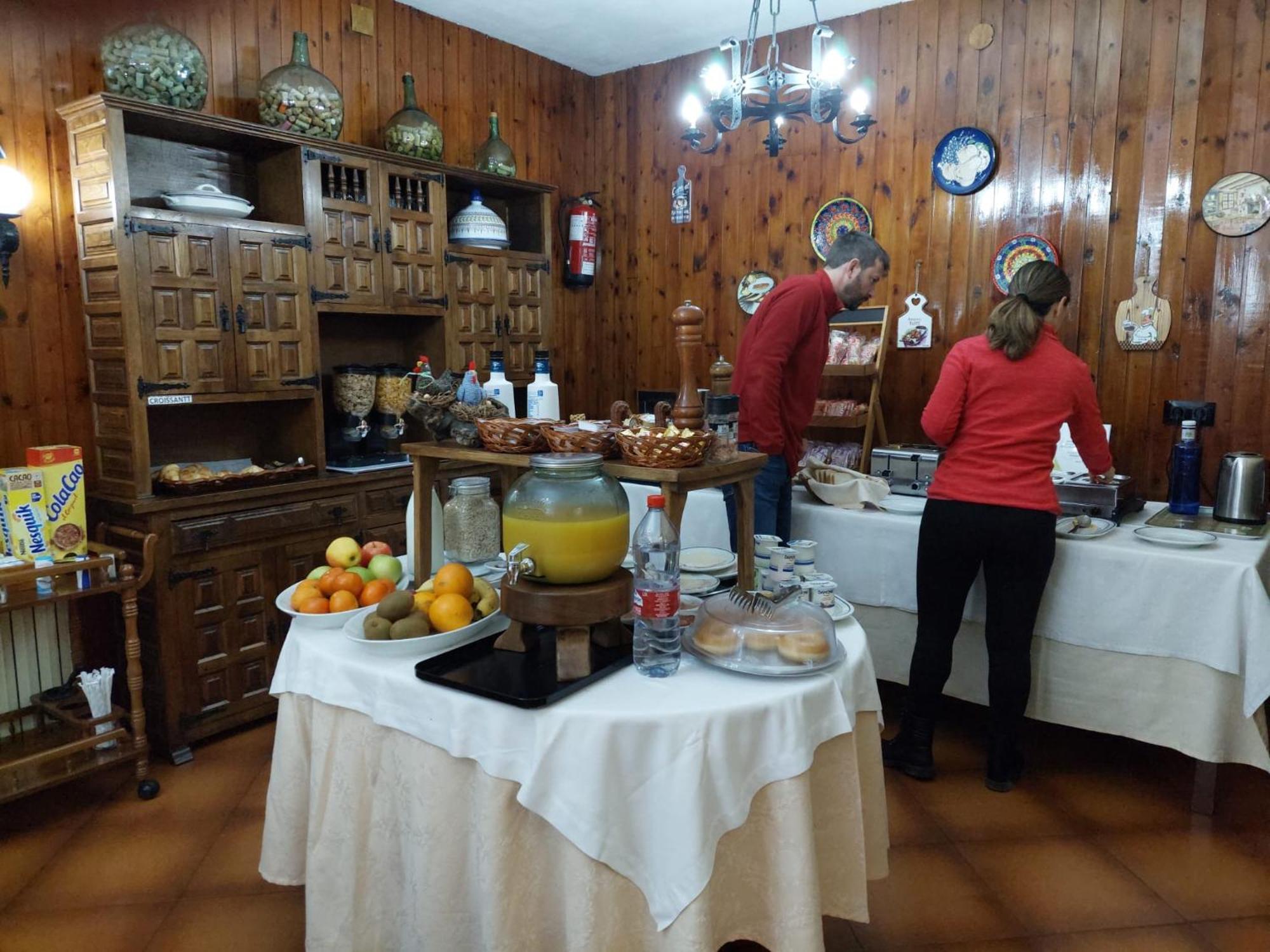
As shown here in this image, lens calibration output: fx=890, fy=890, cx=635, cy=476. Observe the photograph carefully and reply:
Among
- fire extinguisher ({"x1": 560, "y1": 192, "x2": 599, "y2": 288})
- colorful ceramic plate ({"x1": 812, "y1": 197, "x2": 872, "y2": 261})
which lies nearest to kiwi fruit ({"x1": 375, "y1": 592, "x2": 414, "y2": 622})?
colorful ceramic plate ({"x1": 812, "y1": 197, "x2": 872, "y2": 261})

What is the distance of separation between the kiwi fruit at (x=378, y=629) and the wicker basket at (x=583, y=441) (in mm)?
446

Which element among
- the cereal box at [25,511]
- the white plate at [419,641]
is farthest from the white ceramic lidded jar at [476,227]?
the white plate at [419,641]

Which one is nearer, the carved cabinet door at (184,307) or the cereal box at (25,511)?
the cereal box at (25,511)

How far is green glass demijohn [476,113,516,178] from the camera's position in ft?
13.4

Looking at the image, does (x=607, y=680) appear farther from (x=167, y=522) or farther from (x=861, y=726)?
(x=167, y=522)

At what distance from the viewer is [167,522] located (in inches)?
112

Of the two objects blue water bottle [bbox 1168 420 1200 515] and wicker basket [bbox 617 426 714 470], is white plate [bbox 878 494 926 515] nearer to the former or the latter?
blue water bottle [bbox 1168 420 1200 515]

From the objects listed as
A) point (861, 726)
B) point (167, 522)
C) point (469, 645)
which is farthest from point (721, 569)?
point (167, 522)

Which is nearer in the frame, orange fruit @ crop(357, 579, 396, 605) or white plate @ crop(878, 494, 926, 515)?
orange fruit @ crop(357, 579, 396, 605)

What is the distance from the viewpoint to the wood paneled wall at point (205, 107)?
9.37 ft

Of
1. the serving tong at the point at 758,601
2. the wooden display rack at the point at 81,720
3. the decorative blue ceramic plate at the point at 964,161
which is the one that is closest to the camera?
the serving tong at the point at 758,601

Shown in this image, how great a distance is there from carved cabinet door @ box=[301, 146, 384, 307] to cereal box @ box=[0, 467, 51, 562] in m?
1.14

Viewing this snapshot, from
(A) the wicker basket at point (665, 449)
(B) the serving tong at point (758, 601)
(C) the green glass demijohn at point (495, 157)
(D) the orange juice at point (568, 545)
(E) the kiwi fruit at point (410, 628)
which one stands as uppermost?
(C) the green glass demijohn at point (495, 157)

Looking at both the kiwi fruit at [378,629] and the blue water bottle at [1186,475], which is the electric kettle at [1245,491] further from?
the kiwi fruit at [378,629]
